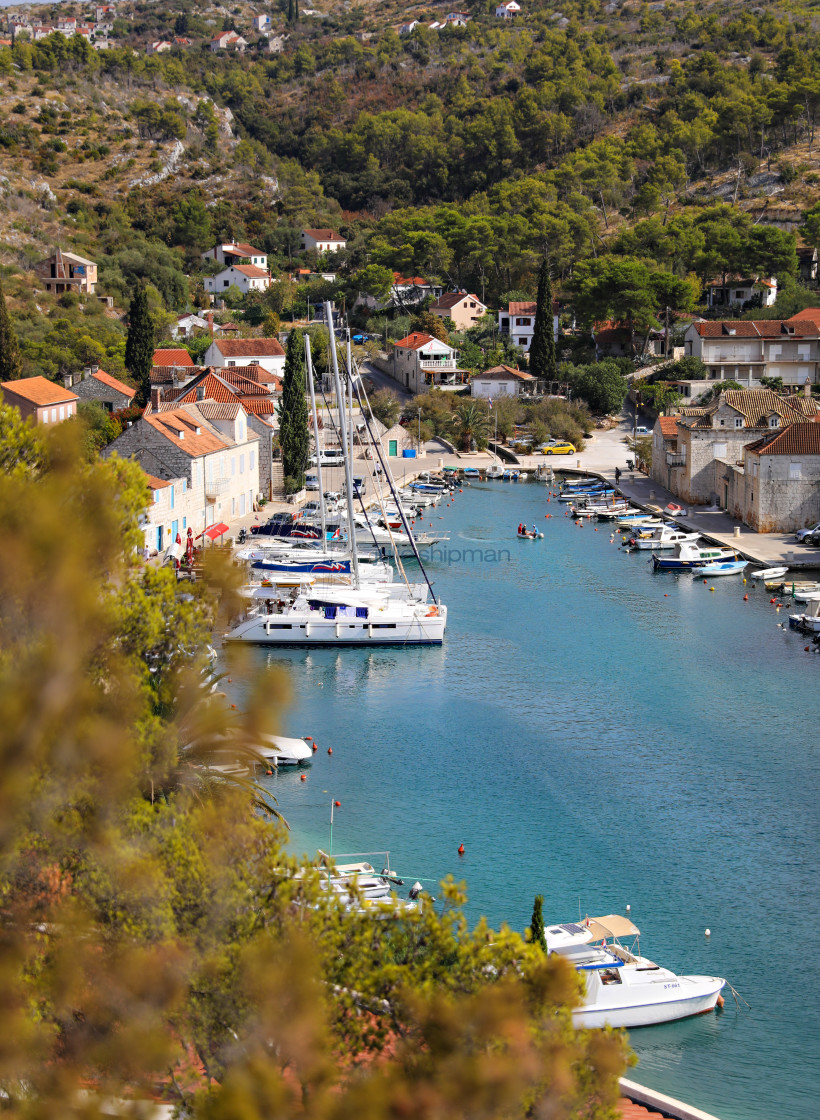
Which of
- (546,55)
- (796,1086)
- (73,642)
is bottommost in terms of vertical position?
(796,1086)

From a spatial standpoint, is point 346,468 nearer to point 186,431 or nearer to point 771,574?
point 186,431

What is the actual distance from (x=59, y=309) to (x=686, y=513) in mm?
44956

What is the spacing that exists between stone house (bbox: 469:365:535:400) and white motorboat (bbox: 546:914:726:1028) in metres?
53.4

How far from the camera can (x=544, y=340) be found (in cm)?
6781

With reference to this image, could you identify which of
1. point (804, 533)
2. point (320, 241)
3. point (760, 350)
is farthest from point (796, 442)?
point (320, 241)

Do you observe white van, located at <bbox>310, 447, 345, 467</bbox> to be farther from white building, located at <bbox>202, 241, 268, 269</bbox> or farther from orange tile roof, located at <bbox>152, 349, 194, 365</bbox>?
white building, located at <bbox>202, 241, 268, 269</bbox>

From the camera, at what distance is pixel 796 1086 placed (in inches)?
535

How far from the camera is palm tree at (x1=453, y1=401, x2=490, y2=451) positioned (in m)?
61.8

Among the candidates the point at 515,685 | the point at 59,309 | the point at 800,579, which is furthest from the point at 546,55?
the point at 515,685

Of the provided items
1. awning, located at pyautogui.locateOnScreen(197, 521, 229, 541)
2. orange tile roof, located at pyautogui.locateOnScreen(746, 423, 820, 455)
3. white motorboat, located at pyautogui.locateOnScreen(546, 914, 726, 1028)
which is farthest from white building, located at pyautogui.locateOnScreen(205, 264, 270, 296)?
white motorboat, located at pyautogui.locateOnScreen(546, 914, 726, 1028)

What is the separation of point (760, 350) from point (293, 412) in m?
30.3

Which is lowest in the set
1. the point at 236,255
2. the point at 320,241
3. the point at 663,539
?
the point at 663,539

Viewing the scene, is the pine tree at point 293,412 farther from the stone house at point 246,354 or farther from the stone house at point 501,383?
the stone house at point 501,383

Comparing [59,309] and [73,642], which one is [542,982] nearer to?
[73,642]
